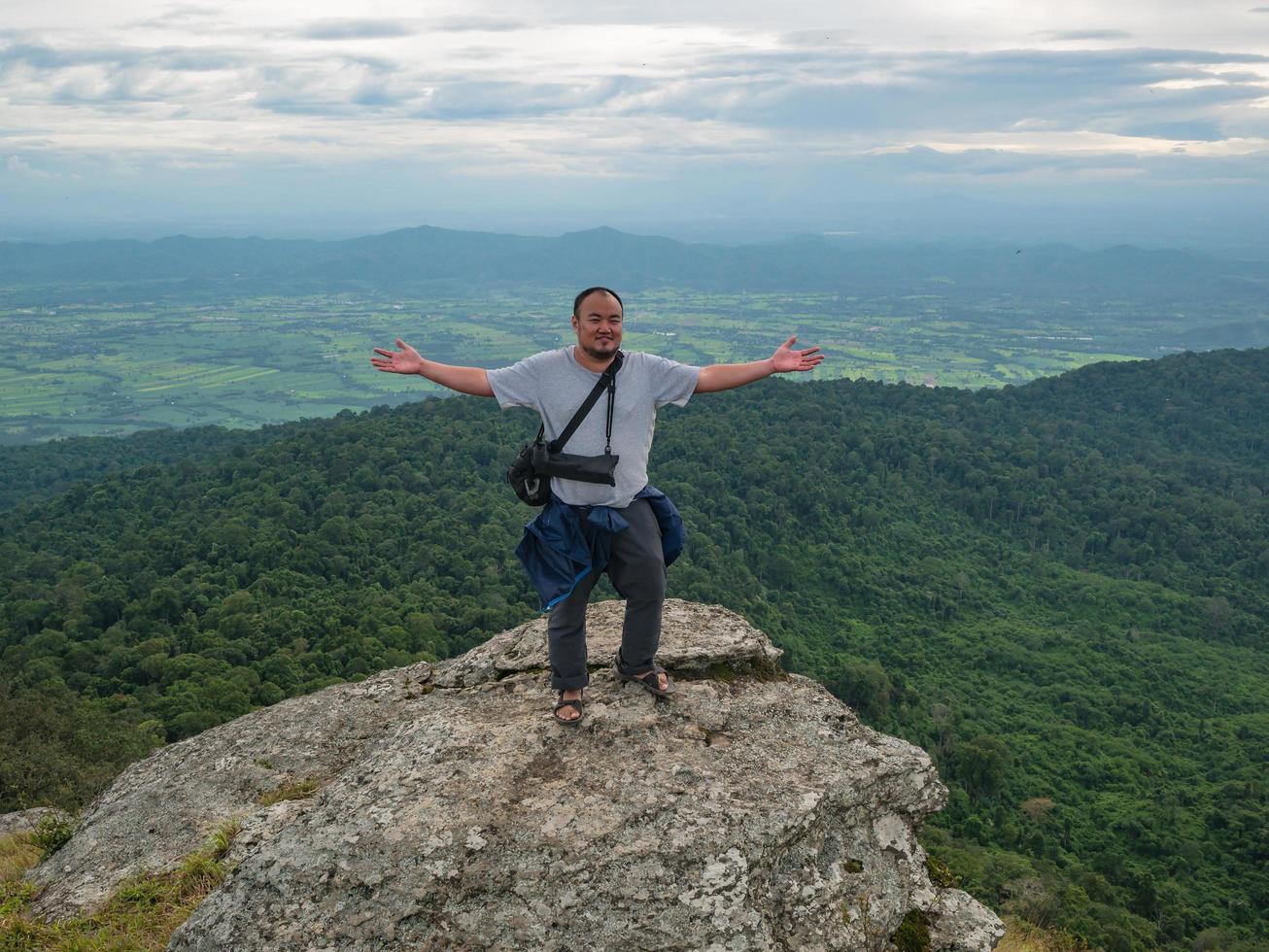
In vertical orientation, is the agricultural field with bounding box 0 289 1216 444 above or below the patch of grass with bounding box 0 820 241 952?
below

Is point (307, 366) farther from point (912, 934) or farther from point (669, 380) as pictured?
point (912, 934)

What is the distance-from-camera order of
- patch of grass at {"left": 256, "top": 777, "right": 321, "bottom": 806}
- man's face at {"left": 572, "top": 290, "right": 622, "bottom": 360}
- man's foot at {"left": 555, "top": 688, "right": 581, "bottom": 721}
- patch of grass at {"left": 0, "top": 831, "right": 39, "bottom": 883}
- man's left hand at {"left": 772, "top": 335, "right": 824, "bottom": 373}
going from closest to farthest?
man's face at {"left": 572, "top": 290, "right": 622, "bottom": 360} → man's left hand at {"left": 772, "top": 335, "right": 824, "bottom": 373} → man's foot at {"left": 555, "top": 688, "right": 581, "bottom": 721} → patch of grass at {"left": 256, "top": 777, "right": 321, "bottom": 806} → patch of grass at {"left": 0, "top": 831, "right": 39, "bottom": 883}

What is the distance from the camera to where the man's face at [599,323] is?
5562mm

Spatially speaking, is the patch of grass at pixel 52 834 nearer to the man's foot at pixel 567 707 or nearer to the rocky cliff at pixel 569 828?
the rocky cliff at pixel 569 828

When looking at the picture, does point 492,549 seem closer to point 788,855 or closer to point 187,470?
point 187,470

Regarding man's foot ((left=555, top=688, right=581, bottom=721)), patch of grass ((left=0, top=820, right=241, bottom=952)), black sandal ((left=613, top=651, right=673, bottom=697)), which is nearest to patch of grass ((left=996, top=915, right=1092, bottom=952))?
black sandal ((left=613, top=651, right=673, bottom=697))

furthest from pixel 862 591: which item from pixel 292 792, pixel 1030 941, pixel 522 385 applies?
pixel 522 385

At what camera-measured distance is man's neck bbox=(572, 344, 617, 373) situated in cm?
576

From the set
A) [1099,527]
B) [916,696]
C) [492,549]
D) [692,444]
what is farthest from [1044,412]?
[492,549]

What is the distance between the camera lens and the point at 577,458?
5.79 metres

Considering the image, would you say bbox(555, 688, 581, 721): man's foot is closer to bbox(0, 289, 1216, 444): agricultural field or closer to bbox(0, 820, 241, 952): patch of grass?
bbox(0, 820, 241, 952): patch of grass

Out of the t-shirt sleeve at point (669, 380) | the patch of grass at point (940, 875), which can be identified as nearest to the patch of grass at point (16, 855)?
the t-shirt sleeve at point (669, 380)

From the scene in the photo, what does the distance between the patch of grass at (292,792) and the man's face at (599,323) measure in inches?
161

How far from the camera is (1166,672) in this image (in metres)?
46.3
